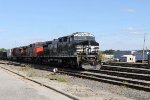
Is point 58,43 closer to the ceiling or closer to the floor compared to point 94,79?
closer to the ceiling

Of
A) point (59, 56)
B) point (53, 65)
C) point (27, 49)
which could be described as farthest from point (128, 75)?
point (27, 49)

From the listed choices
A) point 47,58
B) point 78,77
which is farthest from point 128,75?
point 47,58

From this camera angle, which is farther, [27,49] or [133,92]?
[27,49]

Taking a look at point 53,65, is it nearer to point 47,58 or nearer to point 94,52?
point 47,58

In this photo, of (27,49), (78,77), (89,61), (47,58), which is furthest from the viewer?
(27,49)

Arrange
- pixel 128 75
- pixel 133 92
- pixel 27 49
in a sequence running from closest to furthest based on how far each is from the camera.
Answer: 1. pixel 133 92
2. pixel 128 75
3. pixel 27 49

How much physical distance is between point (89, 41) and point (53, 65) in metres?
11.6

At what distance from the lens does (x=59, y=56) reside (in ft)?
124

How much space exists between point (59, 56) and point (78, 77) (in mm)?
12133

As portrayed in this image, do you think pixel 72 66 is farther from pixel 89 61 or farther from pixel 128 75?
pixel 128 75

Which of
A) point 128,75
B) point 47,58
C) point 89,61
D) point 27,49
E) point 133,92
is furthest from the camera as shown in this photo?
point 27,49

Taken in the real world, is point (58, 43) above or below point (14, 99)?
above

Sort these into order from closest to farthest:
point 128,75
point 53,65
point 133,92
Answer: point 133,92
point 128,75
point 53,65

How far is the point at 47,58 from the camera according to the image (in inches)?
1800
